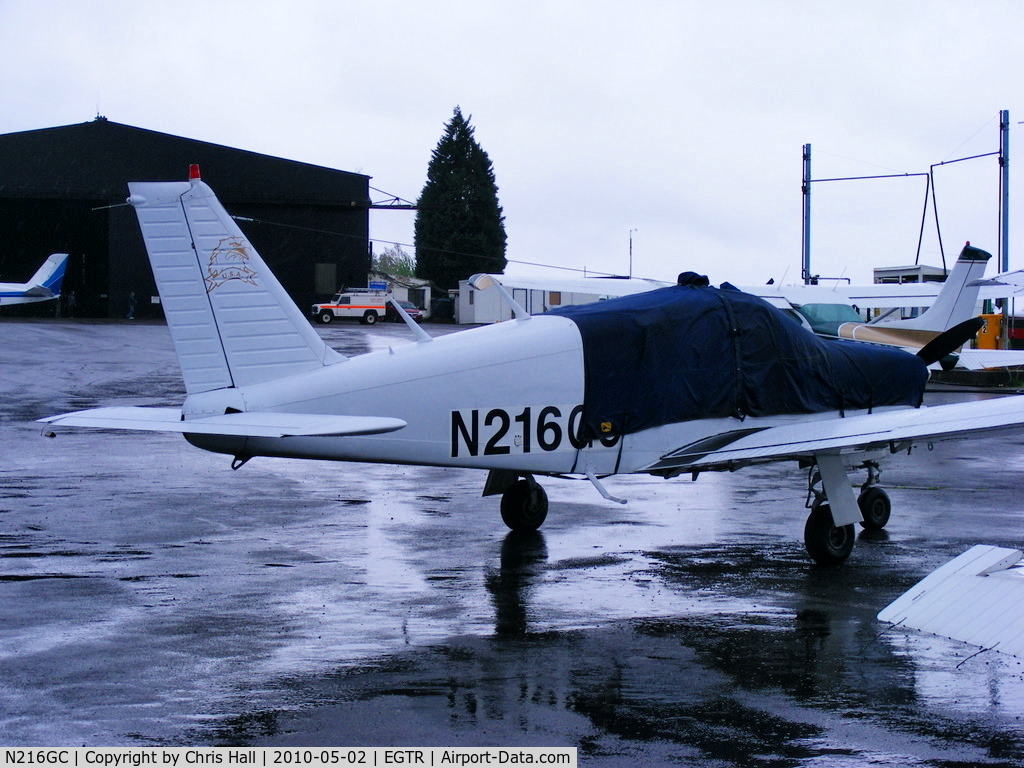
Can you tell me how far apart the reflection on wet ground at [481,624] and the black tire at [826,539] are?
0.16 m

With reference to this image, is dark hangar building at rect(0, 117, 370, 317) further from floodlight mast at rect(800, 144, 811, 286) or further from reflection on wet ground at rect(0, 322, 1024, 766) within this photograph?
reflection on wet ground at rect(0, 322, 1024, 766)

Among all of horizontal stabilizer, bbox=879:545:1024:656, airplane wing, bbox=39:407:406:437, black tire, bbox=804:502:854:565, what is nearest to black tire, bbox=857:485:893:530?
black tire, bbox=804:502:854:565

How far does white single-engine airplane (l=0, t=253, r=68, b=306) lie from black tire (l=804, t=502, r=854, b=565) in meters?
58.7

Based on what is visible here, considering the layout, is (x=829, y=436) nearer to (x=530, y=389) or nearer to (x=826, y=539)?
(x=826, y=539)

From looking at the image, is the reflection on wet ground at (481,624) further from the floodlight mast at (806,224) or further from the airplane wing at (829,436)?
the floodlight mast at (806,224)

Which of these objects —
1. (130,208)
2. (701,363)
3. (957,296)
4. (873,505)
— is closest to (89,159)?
(130,208)

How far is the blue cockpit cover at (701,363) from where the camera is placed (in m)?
10.0

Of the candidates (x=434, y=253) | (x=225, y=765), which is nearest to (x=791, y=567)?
(x=225, y=765)

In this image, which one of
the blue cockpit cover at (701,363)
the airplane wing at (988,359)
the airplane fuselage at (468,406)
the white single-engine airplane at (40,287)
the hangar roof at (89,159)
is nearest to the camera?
the airplane fuselage at (468,406)

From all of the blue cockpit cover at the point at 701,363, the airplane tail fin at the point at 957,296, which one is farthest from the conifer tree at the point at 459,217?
the blue cockpit cover at the point at 701,363

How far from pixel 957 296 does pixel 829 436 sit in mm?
16543

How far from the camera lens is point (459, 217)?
90.8 metres

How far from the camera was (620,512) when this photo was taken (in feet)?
42.7

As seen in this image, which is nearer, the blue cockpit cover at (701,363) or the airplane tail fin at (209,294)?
the airplane tail fin at (209,294)
